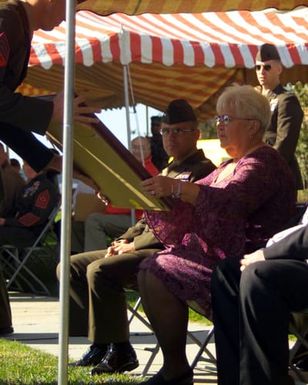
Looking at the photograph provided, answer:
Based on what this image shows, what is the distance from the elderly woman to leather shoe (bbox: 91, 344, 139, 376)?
79 cm

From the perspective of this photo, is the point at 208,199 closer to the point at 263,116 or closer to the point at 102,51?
the point at 263,116

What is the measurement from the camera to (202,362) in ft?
20.2

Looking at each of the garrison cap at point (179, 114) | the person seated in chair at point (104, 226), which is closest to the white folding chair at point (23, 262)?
the person seated in chair at point (104, 226)

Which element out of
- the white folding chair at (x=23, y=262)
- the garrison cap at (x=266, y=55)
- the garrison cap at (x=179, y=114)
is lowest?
the white folding chair at (x=23, y=262)

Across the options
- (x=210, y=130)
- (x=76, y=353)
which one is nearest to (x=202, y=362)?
(x=76, y=353)

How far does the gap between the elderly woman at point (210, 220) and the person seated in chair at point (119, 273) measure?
2.00 feet

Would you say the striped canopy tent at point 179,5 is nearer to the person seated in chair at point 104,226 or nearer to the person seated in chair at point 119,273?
the person seated in chair at point 119,273

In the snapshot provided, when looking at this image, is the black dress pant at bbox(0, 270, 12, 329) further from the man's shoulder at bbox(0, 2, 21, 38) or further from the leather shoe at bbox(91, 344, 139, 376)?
the man's shoulder at bbox(0, 2, 21, 38)

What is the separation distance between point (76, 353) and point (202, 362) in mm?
889

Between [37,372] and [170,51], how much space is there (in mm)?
5285

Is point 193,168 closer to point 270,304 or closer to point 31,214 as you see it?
point 270,304

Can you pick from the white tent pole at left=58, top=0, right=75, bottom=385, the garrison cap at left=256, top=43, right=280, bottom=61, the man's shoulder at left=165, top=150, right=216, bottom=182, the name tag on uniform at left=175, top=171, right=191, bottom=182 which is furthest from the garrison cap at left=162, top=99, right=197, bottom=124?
the white tent pole at left=58, top=0, right=75, bottom=385

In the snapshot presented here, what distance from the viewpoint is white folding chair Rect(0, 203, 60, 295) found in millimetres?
10047

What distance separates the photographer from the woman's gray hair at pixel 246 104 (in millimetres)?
4938
